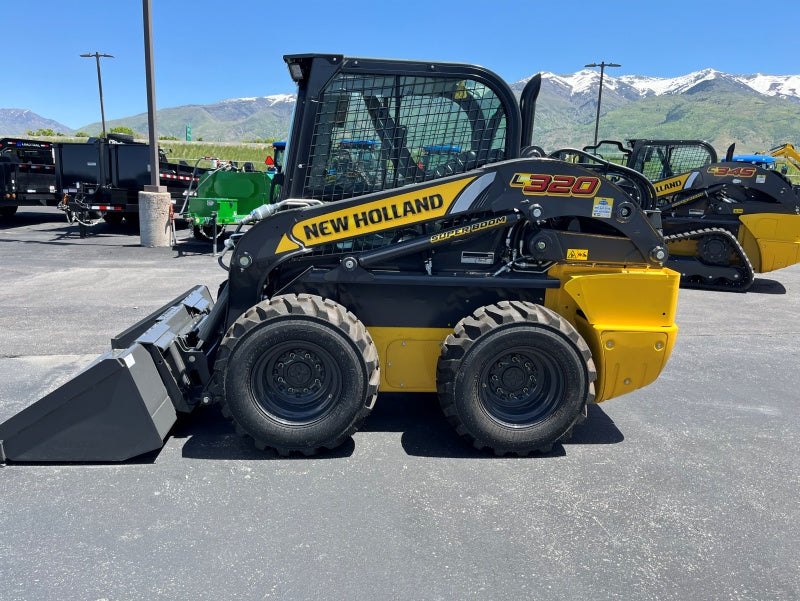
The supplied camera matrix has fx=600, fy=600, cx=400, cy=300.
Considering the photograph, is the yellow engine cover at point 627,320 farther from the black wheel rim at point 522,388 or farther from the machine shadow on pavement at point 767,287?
the machine shadow on pavement at point 767,287

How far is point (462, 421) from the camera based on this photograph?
13.1 feet

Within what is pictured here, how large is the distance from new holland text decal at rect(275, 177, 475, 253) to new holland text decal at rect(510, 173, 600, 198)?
1.24ft

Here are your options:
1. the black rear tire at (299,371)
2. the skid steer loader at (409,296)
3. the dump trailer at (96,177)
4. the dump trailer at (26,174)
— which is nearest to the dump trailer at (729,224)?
the skid steer loader at (409,296)

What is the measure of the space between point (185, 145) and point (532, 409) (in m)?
56.0

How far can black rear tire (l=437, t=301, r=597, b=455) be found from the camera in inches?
155

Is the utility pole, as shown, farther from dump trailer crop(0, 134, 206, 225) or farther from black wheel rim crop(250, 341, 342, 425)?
black wheel rim crop(250, 341, 342, 425)

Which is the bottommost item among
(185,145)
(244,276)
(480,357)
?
(480,357)

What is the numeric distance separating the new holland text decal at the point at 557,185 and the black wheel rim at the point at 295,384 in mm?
1784

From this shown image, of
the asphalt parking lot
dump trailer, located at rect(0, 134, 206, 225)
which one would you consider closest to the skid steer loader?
the asphalt parking lot

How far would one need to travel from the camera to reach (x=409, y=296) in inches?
169

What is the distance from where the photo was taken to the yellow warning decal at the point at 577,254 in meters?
4.28

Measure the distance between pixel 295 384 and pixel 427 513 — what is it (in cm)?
125

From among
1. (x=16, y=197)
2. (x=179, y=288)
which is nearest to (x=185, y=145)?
(x=16, y=197)

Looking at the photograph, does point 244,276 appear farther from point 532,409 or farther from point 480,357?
point 532,409
